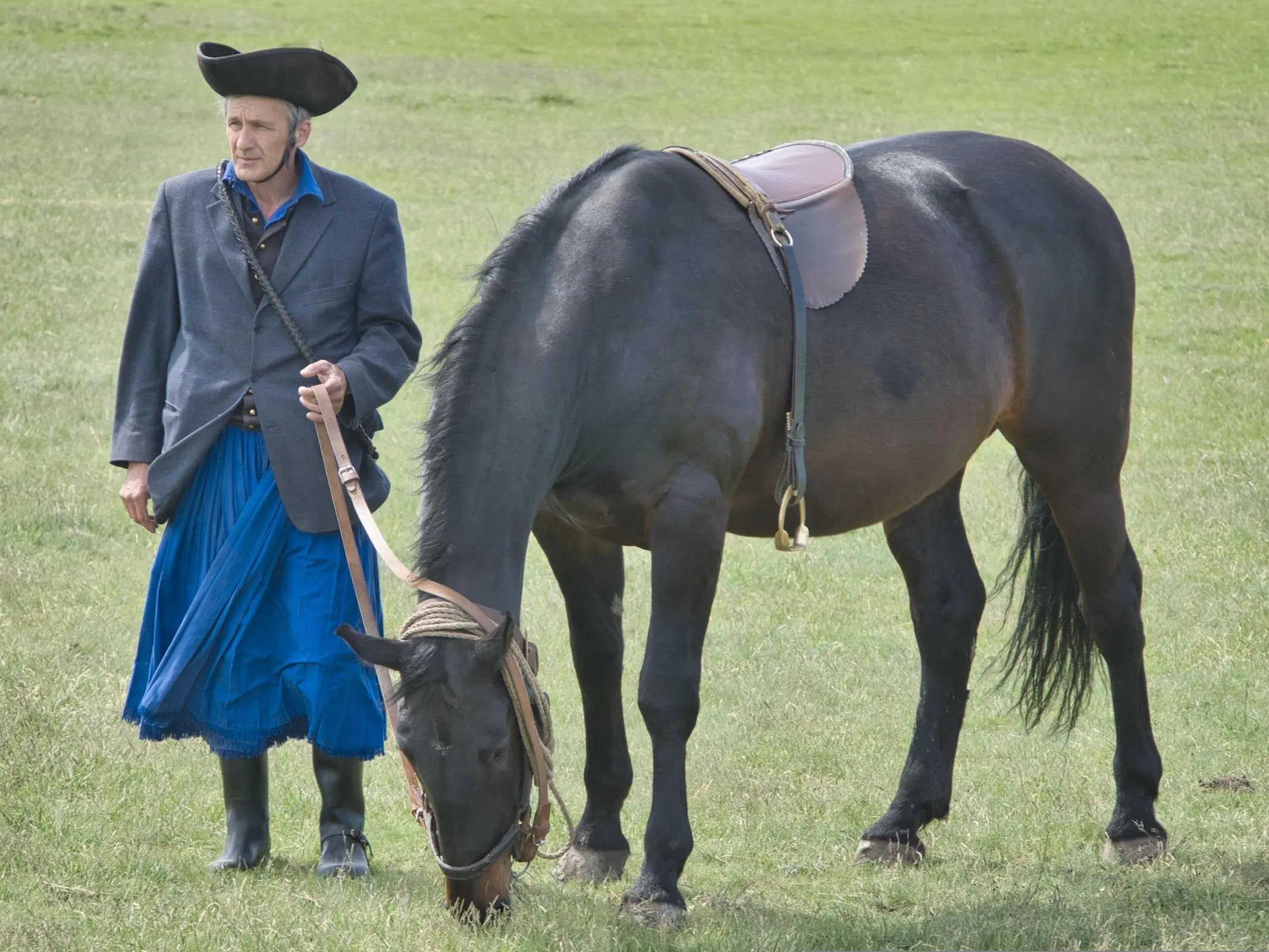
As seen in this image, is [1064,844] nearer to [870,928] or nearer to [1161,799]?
[1161,799]

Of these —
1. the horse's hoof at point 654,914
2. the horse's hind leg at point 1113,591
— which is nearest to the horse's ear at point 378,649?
the horse's hoof at point 654,914

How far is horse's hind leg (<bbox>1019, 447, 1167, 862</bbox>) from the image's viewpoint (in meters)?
4.92

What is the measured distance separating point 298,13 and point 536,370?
30.2 metres

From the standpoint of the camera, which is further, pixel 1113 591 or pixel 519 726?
pixel 1113 591

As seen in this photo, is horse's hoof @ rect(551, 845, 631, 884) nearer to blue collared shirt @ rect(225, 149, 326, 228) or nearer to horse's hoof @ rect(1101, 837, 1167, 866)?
horse's hoof @ rect(1101, 837, 1167, 866)

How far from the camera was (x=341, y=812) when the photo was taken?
4484mm

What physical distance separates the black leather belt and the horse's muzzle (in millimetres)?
1445

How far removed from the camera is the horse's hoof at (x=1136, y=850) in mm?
4691

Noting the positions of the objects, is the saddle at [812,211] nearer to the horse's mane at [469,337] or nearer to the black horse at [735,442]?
the black horse at [735,442]

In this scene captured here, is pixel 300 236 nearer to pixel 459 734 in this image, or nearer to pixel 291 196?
pixel 291 196

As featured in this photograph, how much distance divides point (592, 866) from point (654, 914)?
2.10ft

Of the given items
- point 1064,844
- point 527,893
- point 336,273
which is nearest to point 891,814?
point 1064,844

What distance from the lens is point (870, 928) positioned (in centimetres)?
410

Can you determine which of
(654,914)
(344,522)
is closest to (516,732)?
(654,914)
